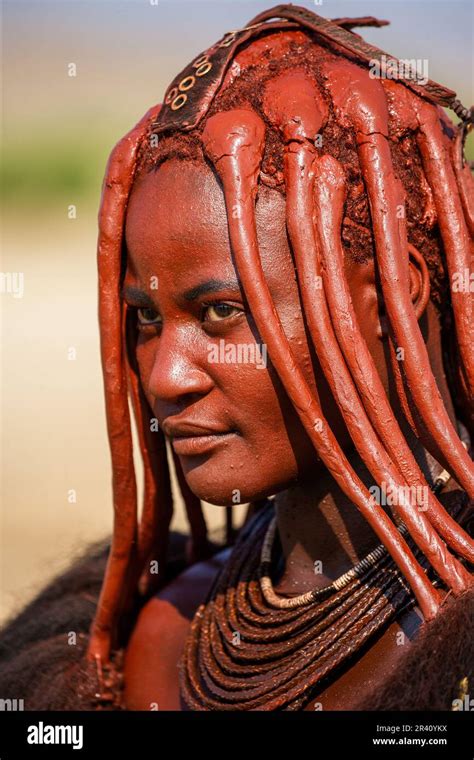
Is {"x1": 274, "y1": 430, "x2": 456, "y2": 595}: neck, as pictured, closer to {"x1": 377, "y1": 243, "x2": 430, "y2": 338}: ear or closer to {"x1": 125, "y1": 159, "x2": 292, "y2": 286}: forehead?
{"x1": 377, "y1": 243, "x2": 430, "y2": 338}: ear

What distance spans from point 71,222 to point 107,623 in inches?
368

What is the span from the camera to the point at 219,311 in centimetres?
251

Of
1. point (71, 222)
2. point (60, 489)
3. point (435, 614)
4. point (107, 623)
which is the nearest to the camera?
point (435, 614)

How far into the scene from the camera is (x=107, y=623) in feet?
10.4

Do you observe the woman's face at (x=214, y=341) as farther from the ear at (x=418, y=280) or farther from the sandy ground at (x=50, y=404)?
the sandy ground at (x=50, y=404)

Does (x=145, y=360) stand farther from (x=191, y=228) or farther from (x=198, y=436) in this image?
(x=191, y=228)

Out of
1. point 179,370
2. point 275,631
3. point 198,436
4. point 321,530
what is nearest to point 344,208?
point 179,370

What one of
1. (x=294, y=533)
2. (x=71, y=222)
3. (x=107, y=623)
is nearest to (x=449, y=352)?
(x=294, y=533)

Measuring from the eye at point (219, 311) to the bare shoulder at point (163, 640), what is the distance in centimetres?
115

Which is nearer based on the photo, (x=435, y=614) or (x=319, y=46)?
(x=435, y=614)

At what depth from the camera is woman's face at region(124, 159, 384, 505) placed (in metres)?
2.45

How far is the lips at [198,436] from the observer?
2.57 m

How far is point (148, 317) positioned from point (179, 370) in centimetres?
26
